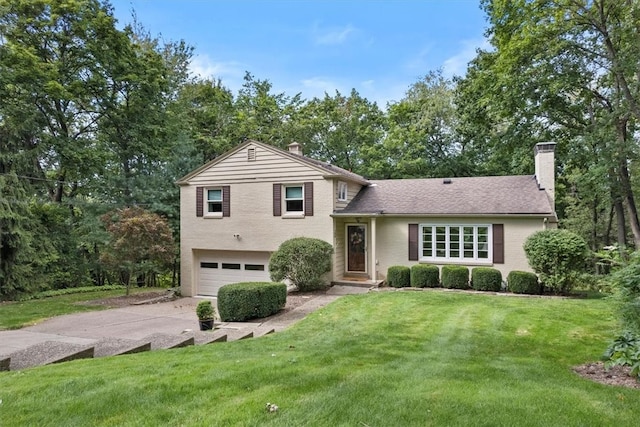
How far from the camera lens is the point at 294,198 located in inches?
614

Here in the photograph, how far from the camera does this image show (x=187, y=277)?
17.1 meters

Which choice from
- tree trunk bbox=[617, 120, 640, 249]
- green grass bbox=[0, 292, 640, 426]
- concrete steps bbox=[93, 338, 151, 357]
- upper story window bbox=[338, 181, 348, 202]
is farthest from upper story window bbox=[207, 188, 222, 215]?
tree trunk bbox=[617, 120, 640, 249]

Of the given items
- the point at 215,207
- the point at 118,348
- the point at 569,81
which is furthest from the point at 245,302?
the point at 569,81

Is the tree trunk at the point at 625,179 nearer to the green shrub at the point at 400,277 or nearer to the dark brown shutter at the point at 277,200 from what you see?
the green shrub at the point at 400,277

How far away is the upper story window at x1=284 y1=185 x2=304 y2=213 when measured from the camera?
15.5 meters

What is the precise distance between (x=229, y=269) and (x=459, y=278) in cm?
964

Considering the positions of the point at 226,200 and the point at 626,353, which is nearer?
the point at 626,353

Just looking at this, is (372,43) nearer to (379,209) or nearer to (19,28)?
(379,209)

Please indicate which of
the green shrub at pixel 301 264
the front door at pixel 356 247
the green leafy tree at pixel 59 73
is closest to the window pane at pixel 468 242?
the front door at pixel 356 247

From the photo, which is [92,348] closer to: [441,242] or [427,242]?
[427,242]

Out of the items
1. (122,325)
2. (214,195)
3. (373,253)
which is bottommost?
(122,325)

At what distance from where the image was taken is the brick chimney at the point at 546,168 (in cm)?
1447

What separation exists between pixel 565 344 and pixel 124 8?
87.7ft

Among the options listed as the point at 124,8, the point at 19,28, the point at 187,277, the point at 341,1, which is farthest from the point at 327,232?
the point at 124,8
